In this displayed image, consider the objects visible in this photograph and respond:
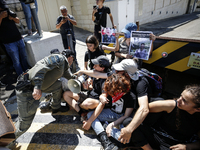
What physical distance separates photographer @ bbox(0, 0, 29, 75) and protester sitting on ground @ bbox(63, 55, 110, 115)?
8.26 ft

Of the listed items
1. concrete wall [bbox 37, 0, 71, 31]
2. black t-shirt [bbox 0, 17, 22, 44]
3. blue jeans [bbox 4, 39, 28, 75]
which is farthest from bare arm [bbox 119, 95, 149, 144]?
concrete wall [bbox 37, 0, 71, 31]

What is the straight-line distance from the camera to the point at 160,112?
1745mm

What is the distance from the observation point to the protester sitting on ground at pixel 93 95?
238cm

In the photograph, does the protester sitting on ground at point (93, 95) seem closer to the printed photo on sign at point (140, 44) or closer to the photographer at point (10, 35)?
the printed photo on sign at point (140, 44)

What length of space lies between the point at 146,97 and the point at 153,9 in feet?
37.2

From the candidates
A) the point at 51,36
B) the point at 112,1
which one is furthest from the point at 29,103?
the point at 112,1

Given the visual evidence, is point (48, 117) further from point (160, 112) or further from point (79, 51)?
point (79, 51)

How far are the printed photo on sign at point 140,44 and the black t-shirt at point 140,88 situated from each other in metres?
0.83

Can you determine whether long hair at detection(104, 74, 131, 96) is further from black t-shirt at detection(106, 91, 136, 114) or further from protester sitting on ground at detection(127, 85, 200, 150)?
protester sitting on ground at detection(127, 85, 200, 150)

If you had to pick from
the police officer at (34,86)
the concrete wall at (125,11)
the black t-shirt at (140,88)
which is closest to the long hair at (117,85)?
the black t-shirt at (140,88)

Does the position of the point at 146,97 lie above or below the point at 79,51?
above

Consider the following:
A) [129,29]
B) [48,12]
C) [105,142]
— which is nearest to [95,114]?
[105,142]

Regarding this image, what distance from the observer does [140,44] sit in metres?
2.64

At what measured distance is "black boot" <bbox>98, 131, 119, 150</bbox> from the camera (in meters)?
1.99
